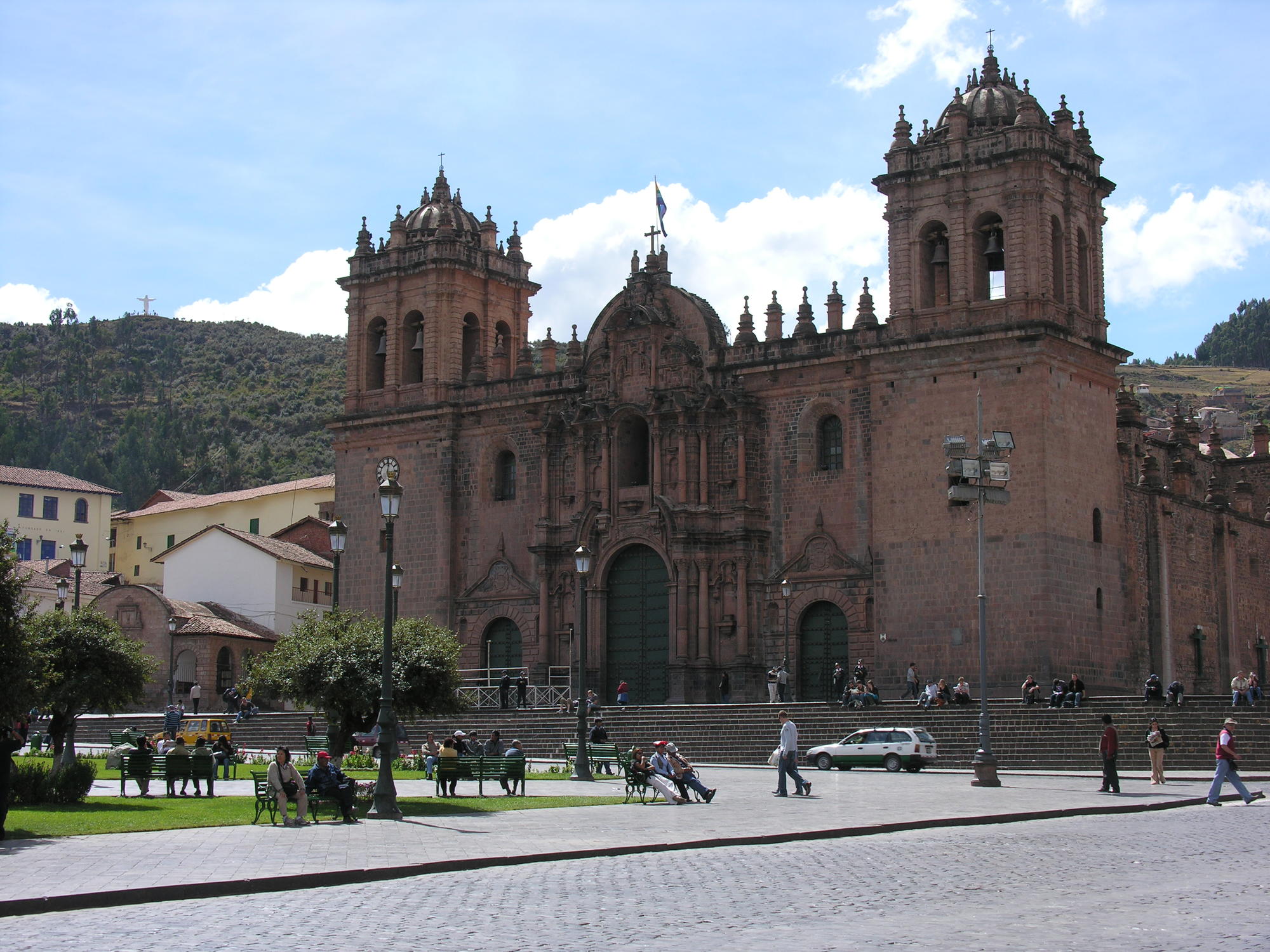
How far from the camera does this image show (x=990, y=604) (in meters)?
38.8

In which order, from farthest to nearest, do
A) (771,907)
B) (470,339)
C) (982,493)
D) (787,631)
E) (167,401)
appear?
(167,401), (470,339), (787,631), (982,493), (771,907)

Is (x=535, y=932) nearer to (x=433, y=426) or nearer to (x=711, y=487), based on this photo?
(x=711, y=487)

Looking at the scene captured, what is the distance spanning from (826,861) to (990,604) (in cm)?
2405

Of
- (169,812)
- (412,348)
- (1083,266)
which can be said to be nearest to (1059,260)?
(1083,266)

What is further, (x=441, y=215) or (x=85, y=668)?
(x=441, y=215)

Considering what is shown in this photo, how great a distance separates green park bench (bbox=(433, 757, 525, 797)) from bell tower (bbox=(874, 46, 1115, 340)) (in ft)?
65.7

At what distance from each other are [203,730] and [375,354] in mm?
16751

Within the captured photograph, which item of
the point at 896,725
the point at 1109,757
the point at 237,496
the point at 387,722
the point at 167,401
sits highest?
the point at 167,401

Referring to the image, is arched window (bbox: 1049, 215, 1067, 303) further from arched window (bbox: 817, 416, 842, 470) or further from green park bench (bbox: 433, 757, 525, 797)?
green park bench (bbox: 433, 757, 525, 797)

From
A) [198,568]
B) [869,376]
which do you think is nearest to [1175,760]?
[869,376]

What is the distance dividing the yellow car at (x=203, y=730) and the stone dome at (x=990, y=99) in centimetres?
2437

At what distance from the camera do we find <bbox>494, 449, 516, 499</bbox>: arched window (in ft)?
161

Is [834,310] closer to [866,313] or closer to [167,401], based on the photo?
[866,313]

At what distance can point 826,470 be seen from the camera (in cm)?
4303
